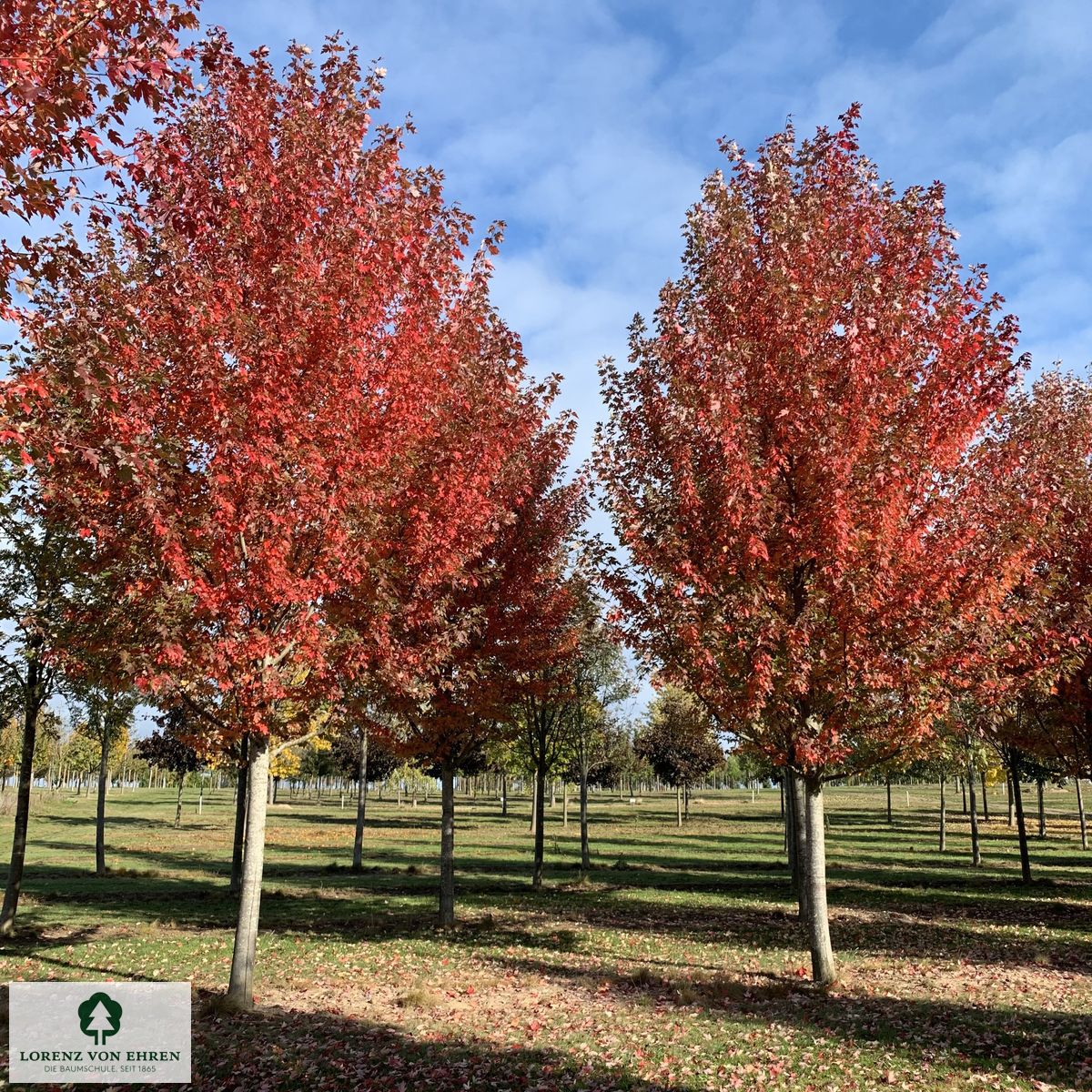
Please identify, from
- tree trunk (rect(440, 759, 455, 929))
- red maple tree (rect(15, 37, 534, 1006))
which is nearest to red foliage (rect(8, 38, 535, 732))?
red maple tree (rect(15, 37, 534, 1006))

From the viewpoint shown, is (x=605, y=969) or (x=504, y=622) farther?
(x=504, y=622)

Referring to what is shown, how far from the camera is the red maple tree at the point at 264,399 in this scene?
28.8 feet

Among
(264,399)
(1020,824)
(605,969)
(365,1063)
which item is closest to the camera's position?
(365,1063)

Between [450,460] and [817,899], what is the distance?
8381 millimetres

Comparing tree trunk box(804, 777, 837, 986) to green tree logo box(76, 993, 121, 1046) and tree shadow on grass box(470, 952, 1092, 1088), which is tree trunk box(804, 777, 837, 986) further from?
green tree logo box(76, 993, 121, 1046)

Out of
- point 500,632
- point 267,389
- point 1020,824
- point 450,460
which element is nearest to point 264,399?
point 267,389

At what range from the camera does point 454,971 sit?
1188 centimetres

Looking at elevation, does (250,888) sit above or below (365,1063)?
above

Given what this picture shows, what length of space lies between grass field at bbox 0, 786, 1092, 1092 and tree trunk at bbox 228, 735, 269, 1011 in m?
0.43

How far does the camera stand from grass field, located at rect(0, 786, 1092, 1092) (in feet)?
25.2

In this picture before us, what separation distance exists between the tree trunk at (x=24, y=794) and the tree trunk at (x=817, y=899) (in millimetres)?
14610

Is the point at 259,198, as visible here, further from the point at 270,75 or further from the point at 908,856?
the point at 908,856

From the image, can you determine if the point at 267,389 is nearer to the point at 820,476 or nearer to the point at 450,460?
the point at 450,460

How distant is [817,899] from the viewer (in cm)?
1112
